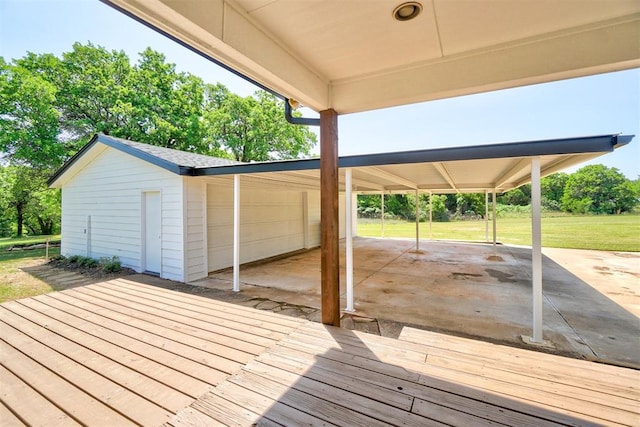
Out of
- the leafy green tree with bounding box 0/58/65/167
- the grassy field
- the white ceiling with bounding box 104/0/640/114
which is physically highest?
the leafy green tree with bounding box 0/58/65/167

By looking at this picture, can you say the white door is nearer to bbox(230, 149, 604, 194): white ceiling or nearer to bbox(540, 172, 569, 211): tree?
bbox(230, 149, 604, 194): white ceiling

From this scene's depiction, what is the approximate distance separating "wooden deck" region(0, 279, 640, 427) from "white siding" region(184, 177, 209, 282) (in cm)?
305

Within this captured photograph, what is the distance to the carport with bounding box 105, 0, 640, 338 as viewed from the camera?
1587mm

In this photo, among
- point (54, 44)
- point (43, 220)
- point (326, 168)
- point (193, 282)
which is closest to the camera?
point (326, 168)

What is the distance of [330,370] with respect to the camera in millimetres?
2035

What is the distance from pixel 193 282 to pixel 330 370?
484 cm

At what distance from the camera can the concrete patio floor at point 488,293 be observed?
354cm

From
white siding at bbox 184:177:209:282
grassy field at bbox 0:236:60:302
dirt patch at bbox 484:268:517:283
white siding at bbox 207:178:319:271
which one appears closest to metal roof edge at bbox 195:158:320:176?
white siding at bbox 184:177:209:282

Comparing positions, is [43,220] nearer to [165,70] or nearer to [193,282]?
[165,70]

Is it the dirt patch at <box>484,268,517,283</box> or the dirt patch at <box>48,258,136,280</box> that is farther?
the dirt patch at <box>48,258,136,280</box>

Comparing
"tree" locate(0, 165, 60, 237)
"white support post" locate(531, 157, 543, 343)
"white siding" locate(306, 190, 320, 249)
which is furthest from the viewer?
"tree" locate(0, 165, 60, 237)

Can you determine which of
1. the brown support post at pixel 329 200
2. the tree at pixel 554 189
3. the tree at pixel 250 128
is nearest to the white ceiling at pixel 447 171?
the brown support post at pixel 329 200

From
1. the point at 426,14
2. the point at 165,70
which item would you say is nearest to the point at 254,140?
the point at 165,70

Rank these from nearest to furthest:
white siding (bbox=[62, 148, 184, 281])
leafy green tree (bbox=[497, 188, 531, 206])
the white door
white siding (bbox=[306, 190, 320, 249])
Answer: white siding (bbox=[62, 148, 184, 281]) → the white door → white siding (bbox=[306, 190, 320, 249]) → leafy green tree (bbox=[497, 188, 531, 206])
